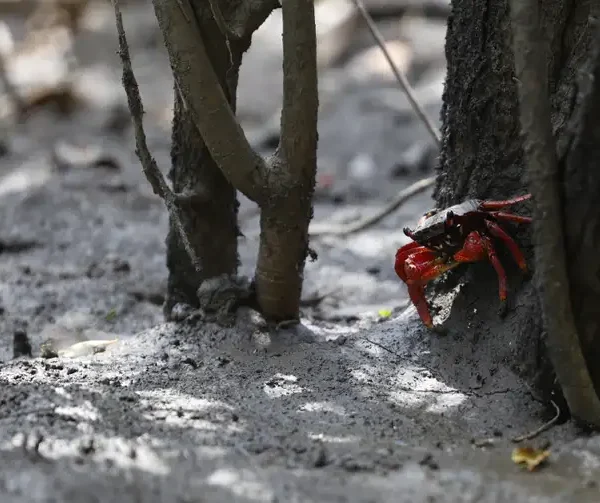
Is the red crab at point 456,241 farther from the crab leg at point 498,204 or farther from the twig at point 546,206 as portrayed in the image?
the twig at point 546,206

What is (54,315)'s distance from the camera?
4.79 metres

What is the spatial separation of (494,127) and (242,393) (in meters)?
1.47

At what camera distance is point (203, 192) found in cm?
368

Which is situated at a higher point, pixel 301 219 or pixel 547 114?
pixel 547 114

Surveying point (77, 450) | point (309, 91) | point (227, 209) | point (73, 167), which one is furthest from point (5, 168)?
point (77, 450)

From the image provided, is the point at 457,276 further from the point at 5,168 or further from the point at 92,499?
the point at 5,168

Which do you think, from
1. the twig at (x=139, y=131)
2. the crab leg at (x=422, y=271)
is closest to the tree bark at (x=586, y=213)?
the crab leg at (x=422, y=271)

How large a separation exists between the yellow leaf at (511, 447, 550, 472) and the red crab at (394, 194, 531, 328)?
81cm

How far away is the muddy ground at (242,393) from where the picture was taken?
7.50 ft

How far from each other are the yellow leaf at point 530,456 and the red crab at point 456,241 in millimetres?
→ 805

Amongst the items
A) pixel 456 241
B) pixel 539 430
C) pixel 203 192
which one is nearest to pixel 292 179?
pixel 203 192

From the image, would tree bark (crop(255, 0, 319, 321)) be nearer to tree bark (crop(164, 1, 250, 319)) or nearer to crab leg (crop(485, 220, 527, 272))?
tree bark (crop(164, 1, 250, 319))

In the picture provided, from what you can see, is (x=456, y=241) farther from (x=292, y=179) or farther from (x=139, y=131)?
(x=139, y=131)

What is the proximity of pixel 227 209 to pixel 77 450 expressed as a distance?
164 centimetres
